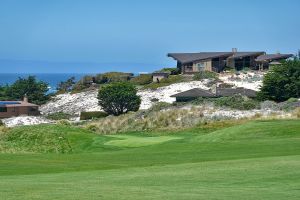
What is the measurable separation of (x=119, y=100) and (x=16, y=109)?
12609mm

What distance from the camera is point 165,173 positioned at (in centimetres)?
1909

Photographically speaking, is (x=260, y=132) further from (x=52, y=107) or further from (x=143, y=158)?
(x=52, y=107)

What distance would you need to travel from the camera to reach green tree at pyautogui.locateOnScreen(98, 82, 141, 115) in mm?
74188

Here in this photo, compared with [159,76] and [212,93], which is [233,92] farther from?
[159,76]

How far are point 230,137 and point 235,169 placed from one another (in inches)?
620

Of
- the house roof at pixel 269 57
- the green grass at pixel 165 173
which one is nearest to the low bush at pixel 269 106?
the green grass at pixel 165 173

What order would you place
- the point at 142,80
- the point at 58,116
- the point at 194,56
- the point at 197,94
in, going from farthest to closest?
the point at 194,56, the point at 142,80, the point at 58,116, the point at 197,94

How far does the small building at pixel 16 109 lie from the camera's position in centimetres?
7844

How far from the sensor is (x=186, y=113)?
175 feet

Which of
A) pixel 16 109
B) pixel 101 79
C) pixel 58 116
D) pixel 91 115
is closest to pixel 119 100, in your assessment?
pixel 91 115

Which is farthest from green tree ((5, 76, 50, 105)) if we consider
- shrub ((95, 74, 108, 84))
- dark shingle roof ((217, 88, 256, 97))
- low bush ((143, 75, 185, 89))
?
dark shingle roof ((217, 88, 256, 97))

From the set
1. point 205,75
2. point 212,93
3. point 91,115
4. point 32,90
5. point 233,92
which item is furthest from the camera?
point 32,90

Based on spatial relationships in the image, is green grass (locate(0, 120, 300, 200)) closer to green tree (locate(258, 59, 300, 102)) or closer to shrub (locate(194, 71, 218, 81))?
green tree (locate(258, 59, 300, 102))

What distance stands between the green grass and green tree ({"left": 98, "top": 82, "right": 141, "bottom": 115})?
1605 inches
